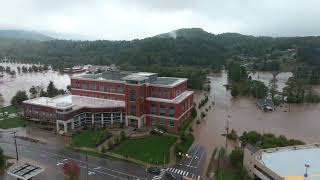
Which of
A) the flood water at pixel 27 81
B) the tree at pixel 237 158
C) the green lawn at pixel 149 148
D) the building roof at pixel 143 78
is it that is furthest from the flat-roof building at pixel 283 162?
the flood water at pixel 27 81

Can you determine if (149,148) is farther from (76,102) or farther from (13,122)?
(13,122)

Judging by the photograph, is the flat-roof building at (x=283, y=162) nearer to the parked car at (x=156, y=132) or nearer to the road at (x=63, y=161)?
the road at (x=63, y=161)

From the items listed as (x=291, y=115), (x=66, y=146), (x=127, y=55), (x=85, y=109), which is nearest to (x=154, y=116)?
(x=85, y=109)

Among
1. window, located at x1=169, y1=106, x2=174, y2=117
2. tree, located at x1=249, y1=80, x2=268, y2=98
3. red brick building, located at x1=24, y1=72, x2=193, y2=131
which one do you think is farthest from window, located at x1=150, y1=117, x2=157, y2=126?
tree, located at x1=249, y1=80, x2=268, y2=98

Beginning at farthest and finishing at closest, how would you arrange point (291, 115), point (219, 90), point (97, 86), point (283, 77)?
point (283, 77) < point (219, 90) < point (291, 115) < point (97, 86)

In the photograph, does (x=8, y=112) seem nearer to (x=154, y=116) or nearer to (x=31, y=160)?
(x=31, y=160)

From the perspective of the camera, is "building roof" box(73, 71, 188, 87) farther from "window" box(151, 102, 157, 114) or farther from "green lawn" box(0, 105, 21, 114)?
"green lawn" box(0, 105, 21, 114)

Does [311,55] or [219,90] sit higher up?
[311,55]
